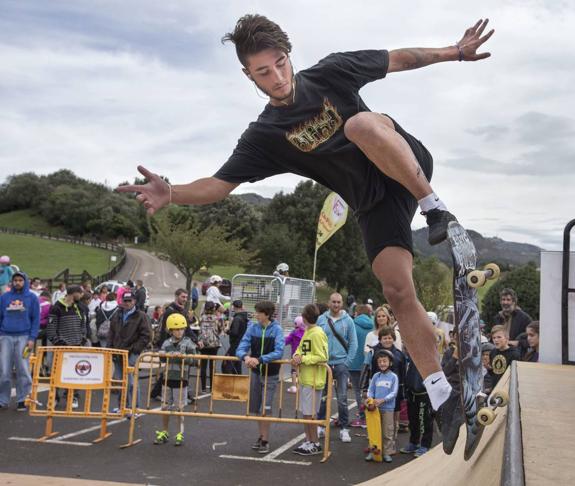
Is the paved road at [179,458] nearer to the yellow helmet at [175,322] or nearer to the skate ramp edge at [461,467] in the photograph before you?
the yellow helmet at [175,322]

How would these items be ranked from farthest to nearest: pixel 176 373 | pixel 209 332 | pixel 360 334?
pixel 209 332 < pixel 360 334 < pixel 176 373

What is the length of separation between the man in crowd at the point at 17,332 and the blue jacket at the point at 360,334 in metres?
4.89

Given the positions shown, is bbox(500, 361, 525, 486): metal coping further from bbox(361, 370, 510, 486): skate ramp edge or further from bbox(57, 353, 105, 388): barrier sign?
bbox(57, 353, 105, 388): barrier sign

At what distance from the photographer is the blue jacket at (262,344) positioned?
799cm

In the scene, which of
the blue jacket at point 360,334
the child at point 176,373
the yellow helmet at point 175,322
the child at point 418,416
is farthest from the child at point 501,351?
the yellow helmet at point 175,322

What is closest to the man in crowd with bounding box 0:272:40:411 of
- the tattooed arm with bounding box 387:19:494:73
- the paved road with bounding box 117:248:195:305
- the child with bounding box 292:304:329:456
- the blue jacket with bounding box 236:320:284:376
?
the blue jacket with bounding box 236:320:284:376

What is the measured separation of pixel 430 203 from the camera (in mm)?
2814

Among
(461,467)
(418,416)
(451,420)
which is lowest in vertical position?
(418,416)

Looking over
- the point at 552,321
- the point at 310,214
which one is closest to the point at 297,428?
the point at 552,321

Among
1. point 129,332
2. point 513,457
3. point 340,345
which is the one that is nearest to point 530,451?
point 513,457

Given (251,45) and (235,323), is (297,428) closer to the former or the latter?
(235,323)

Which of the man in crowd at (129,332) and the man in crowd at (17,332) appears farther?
the man in crowd at (17,332)

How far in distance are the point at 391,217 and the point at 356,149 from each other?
0.38m

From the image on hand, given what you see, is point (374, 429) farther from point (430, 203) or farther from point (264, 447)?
point (430, 203)
